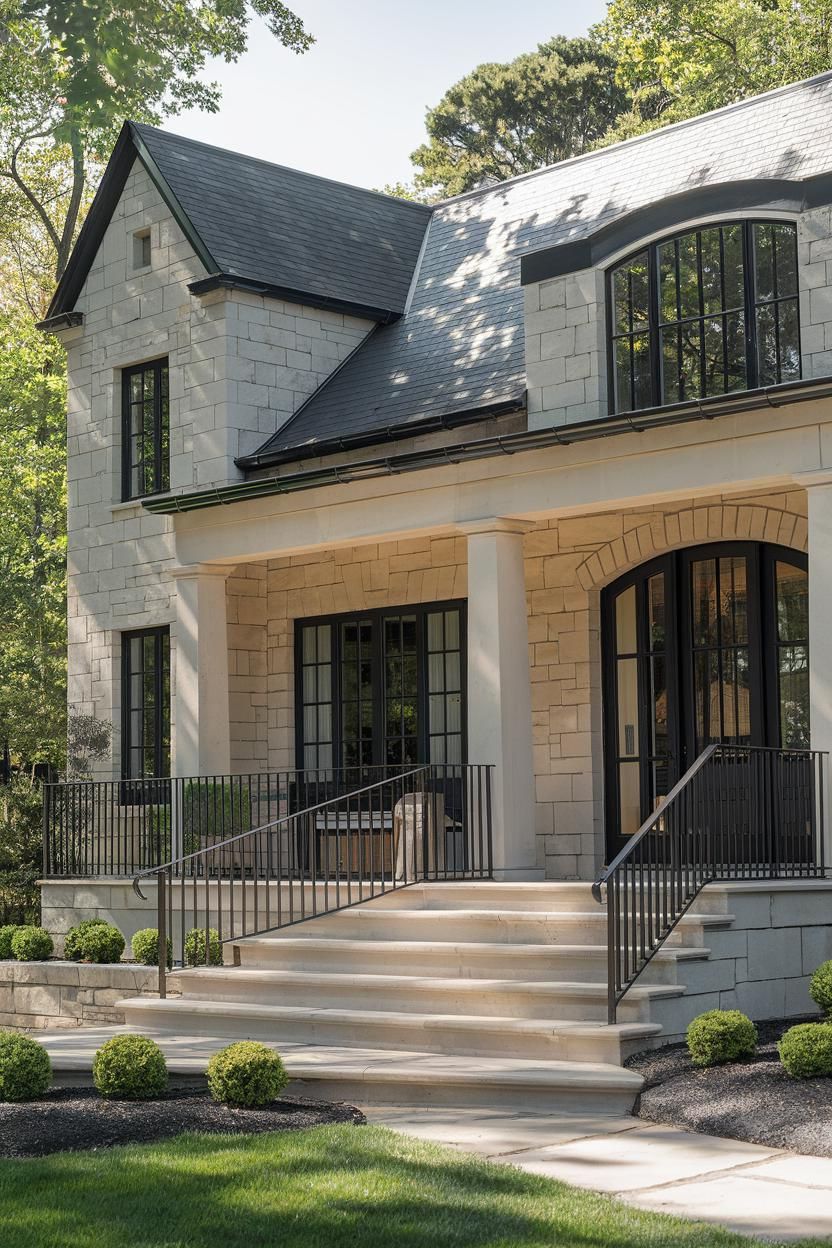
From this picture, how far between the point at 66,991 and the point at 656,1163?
350 inches

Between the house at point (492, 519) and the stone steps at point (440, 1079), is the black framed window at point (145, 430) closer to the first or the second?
the house at point (492, 519)

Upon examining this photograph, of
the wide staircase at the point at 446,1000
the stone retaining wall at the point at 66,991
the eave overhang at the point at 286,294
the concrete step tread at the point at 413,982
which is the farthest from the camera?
the eave overhang at the point at 286,294

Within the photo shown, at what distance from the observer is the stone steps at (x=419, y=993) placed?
10.2m

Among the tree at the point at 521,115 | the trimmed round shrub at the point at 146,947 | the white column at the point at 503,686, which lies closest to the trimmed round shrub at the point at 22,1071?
the white column at the point at 503,686

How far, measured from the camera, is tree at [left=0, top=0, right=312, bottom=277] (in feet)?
89.7

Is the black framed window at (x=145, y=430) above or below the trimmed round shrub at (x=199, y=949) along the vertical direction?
above

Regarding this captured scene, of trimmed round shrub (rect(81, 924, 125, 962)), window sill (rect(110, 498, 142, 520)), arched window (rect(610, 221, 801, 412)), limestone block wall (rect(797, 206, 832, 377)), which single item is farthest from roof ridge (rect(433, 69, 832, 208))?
trimmed round shrub (rect(81, 924, 125, 962))

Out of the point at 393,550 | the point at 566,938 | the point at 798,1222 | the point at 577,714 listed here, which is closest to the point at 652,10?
the point at 393,550

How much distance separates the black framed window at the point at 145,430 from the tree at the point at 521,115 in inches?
911

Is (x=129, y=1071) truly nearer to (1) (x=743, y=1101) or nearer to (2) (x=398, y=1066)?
(2) (x=398, y=1066)

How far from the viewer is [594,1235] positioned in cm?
598

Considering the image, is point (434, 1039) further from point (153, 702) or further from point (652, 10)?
point (652, 10)

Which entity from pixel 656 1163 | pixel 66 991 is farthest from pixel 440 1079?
pixel 66 991

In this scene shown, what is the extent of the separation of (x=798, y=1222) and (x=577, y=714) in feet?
29.7
